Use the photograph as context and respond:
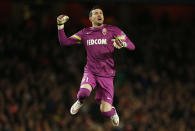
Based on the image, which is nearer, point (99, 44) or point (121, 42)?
point (121, 42)

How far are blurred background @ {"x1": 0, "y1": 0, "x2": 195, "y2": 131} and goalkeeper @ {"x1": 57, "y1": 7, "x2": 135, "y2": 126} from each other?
11.9ft

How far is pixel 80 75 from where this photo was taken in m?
16.8

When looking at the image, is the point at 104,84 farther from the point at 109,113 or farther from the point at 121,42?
the point at 121,42

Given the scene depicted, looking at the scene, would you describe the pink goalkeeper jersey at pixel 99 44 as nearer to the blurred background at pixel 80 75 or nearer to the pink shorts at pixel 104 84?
the pink shorts at pixel 104 84

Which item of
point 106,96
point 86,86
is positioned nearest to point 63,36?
point 86,86

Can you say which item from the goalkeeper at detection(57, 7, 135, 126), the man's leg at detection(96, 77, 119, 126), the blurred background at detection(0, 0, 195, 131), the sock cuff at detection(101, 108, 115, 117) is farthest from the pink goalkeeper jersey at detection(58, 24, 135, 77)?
the blurred background at detection(0, 0, 195, 131)

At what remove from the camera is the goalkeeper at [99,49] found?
8.17m

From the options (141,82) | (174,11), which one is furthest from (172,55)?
(174,11)

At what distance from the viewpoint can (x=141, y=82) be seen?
17469mm

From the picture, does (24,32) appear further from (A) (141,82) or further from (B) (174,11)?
(B) (174,11)

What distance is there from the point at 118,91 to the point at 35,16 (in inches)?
217

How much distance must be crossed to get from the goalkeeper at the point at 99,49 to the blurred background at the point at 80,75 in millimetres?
3620

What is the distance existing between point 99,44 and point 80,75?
8.69 m

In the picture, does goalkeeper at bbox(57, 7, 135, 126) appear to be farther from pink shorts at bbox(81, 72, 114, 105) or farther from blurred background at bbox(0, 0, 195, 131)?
blurred background at bbox(0, 0, 195, 131)
